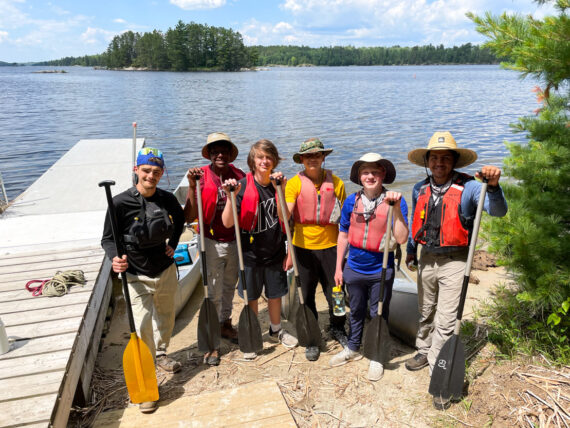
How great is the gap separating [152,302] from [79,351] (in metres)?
0.73

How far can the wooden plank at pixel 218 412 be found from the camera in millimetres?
3246

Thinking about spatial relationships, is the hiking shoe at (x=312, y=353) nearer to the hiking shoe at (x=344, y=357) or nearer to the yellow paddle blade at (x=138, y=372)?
the hiking shoe at (x=344, y=357)

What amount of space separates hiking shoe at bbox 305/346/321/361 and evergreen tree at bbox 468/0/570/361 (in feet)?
6.17

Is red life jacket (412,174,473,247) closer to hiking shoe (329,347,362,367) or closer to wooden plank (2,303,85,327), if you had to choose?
hiking shoe (329,347,362,367)

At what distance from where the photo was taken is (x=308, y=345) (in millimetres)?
4258

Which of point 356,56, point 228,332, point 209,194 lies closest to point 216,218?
point 209,194

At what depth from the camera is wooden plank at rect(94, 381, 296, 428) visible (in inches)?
128

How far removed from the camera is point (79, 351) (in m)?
3.54

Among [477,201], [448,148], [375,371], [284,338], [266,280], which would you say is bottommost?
[284,338]

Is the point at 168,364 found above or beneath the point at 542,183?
beneath

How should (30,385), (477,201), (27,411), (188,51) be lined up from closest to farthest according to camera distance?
(27,411) → (30,385) → (477,201) → (188,51)

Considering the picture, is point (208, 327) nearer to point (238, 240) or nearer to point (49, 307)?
point (238, 240)

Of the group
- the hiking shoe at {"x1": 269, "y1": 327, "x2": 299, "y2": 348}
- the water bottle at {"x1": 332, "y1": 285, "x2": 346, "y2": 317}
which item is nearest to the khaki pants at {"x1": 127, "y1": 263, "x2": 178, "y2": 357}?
the hiking shoe at {"x1": 269, "y1": 327, "x2": 299, "y2": 348}

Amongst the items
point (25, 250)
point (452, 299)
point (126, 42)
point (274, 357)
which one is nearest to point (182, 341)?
point (274, 357)
